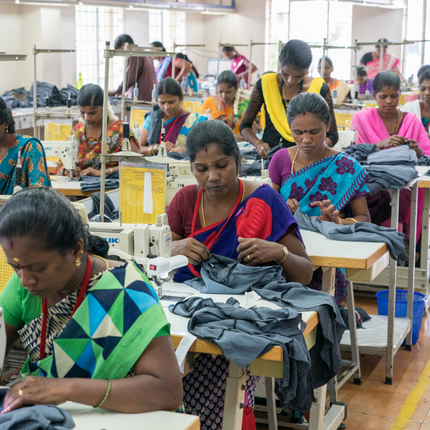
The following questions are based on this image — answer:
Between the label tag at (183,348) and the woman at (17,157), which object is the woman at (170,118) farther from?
the label tag at (183,348)

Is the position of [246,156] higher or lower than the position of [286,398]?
higher

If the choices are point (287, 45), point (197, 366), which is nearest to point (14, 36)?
point (287, 45)

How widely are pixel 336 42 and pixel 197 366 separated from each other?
13.4 meters

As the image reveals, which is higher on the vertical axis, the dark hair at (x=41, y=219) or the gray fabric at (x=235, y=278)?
the dark hair at (x=41, y=219)

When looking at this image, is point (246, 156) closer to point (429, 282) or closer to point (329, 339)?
point (429, 282)

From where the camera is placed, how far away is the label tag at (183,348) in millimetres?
1658

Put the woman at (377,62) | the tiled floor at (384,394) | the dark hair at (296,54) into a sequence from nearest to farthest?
the tiled floor at (384,394), the dark hair at (296,54), the woman at (377,62)

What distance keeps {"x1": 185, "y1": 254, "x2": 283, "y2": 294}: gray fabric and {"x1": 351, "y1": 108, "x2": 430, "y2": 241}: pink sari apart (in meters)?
2.51

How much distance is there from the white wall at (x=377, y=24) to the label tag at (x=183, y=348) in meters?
13.1

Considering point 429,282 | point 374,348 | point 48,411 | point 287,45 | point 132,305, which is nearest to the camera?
point 48,411

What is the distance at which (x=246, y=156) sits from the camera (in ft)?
15.4

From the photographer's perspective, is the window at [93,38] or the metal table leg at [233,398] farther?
the window at [93,38]

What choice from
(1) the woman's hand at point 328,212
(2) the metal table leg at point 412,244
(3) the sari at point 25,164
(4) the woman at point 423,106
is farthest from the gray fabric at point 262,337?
(4) the woman at point 423,106

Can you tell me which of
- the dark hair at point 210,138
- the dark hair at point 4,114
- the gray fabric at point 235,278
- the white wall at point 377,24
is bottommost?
the gray fabric at point 235,278
